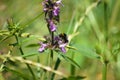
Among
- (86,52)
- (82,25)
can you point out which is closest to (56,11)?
(86,52)

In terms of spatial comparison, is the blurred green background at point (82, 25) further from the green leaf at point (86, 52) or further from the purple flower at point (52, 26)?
the purple flower at point (52, 26)

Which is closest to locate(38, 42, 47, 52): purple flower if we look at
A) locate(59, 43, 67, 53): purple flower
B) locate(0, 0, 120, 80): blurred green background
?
locate(59, 43, 67, 53): purple flower

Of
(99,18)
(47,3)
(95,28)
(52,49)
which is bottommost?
(52,49)

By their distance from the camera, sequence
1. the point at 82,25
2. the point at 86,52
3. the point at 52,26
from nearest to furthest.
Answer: the point at 52,26
the point at 86,52
the point at 82,25

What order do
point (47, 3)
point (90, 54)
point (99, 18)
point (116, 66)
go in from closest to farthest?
1. point (47, 3)
2. point (90, 54)
3. point (116, 66)
4. point (99, 18)

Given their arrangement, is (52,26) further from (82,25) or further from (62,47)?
(82,25)

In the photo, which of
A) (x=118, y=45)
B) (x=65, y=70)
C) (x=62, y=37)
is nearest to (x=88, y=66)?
(x=65, y=70)

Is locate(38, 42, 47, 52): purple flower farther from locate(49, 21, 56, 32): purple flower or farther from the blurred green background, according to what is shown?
the blurred green background

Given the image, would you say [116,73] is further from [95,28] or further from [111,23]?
[111,23]

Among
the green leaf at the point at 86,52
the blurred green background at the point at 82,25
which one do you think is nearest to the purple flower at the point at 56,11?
the green leaf at the point at 86,52

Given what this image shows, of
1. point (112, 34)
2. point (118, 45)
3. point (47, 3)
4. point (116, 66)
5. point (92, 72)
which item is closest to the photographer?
point (47, 3)

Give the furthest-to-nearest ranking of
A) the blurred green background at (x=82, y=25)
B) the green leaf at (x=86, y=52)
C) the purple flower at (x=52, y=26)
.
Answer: the blurred green background at (x=82, y=25) → the green leaf at (x=86, y=52) → the purple flower at (x=52, y=26)
